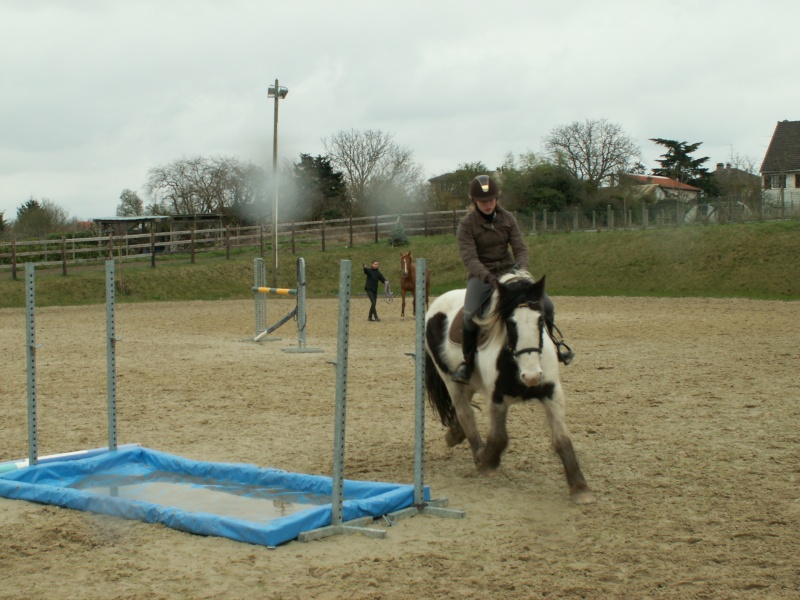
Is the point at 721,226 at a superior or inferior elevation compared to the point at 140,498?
superior

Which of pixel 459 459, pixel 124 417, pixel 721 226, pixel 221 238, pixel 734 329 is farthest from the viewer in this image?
pixel 221 238

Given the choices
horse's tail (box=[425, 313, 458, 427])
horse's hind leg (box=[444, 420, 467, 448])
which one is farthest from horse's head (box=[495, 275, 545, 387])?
horse's hind leg (box=[444, 420, 467, 448])

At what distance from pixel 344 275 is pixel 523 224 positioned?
40.4 metres

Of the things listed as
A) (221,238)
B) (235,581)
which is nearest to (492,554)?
(235,581)

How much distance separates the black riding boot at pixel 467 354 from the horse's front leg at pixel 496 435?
1.88 ft

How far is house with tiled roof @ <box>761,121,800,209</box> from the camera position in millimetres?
63750

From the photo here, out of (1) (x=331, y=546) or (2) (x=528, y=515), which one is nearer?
(1) (x=331, y=546)

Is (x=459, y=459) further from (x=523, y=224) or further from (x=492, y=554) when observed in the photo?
(x=523, y=224)

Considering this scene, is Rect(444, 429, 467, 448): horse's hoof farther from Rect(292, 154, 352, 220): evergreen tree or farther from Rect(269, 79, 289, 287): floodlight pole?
Rect(292, 154, 352, 220): evergreen tree

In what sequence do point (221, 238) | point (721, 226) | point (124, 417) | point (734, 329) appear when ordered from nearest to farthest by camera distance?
point (124, 417)
point (734, 329)
point (721, 226)
point (221, 238)

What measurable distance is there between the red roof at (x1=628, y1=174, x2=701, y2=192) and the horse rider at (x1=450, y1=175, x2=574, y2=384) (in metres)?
54.8

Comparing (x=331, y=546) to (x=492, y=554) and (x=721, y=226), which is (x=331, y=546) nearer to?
(x=492, y=554)

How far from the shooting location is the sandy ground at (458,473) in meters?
4.55

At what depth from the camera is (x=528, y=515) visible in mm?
5809
